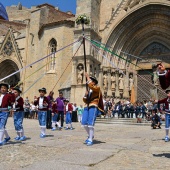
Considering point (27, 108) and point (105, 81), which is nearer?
point (105, 81)

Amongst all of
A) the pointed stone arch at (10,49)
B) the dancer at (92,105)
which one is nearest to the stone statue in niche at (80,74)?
the pointed stone arch at (10,49)

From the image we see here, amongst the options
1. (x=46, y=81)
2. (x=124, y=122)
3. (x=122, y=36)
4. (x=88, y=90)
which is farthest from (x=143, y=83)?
(x=88, y=90)

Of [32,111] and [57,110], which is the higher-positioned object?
[57,110]

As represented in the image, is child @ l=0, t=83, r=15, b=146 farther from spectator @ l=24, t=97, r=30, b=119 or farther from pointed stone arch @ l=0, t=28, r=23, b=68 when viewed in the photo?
pointed stone arch @ l=0, t=28, r=23, b=68

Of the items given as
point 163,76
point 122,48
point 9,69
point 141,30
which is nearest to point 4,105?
point 163,76

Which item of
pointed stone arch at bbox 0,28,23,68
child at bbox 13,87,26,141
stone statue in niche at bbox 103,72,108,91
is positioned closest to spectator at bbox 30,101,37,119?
stone statue in niche at bbox 103,72,108,91

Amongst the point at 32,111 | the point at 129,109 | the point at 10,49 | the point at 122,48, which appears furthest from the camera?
the point at 10,49

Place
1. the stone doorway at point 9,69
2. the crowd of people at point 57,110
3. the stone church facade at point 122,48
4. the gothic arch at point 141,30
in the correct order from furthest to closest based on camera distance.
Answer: the stone doorway at point 9,69
the stone church facade at point 122,48
the gothic arch at point 141,30
the crowd of people at point 57,110

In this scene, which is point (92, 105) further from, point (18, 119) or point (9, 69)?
point (9, 69)

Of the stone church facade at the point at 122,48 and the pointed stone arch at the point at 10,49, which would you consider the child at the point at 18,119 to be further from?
the pointed stone arch at the point at 10,49

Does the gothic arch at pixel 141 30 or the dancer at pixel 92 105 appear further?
the gothic arch at pixel 141 30

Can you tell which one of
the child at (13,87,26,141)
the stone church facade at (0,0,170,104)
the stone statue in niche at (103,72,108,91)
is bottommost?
the child at (13,87,26,141)

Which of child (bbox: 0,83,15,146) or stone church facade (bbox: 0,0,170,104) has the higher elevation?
stone church facade (bbox: 0,0,170,104)

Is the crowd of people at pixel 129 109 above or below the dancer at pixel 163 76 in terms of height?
below
